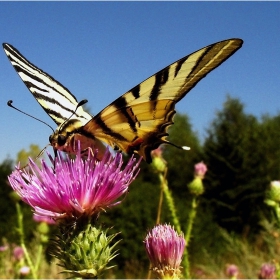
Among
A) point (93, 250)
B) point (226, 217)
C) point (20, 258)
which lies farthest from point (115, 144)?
point (226, 217)

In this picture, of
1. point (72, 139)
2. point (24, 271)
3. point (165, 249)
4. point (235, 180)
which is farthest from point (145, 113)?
point (235, 180)

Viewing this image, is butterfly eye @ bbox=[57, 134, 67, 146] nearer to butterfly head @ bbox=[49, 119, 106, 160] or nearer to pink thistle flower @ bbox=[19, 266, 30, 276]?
butterfly head @ bbox=[49, 119, 106, 160]

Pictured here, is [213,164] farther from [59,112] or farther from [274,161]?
[59,112]

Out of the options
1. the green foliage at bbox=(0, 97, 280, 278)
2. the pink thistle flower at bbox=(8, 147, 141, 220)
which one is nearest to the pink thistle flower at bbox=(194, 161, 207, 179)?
the green foliage at bbox=(0, 97, 280, 278)

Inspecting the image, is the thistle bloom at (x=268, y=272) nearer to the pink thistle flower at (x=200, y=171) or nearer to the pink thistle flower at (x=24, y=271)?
the pink thistle flower at (x=200, y=171)

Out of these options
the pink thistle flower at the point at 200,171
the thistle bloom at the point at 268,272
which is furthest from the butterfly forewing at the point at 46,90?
the pink thistle flower at the point at 200,171

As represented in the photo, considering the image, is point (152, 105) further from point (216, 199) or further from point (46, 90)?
point (216, 199)
